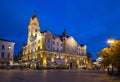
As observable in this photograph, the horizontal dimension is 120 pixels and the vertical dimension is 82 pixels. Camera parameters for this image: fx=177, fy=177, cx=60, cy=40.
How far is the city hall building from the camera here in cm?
8600

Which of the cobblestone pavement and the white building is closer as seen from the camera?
the cobblestone pavement

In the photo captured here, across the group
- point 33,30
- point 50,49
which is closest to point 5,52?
point 50,49

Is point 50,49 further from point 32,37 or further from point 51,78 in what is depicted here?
point 51,78

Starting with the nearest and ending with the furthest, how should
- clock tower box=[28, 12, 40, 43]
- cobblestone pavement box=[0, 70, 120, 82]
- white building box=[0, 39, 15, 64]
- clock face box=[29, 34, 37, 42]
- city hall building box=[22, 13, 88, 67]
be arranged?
cobblestone pavement box=[0, 70, 120, 82]
white building box=[0, 39, 15, 64]
city hall building box=[22, 13, 88, 67]
clock face box=[29, 34, 37, 42]
clock tower box=[28, 12, 40, 43]

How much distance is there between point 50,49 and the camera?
8825cm

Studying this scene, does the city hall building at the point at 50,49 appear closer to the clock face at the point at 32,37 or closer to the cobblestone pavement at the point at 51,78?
the clock face at the point at 32,37

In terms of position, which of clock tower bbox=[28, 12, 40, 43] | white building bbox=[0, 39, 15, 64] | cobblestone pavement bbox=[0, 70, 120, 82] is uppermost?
clock tower bbox=[28, 12, 40, 43]

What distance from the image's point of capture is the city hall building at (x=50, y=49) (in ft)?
282

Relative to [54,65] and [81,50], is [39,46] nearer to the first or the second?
[54,65]

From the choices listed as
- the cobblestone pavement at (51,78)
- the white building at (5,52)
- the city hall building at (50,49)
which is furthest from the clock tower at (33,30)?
the cobblestone pavement at (51,78)

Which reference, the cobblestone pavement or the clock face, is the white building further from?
the cobblestone pavement

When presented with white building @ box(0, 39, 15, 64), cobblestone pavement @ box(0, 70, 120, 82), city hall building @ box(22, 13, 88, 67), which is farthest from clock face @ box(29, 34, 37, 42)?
cobblestone pavement @ box(0, 70, 120, 82)

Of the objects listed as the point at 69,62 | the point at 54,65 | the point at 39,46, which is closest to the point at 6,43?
the point at 39,46

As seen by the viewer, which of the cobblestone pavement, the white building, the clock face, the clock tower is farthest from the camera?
the clock tower
